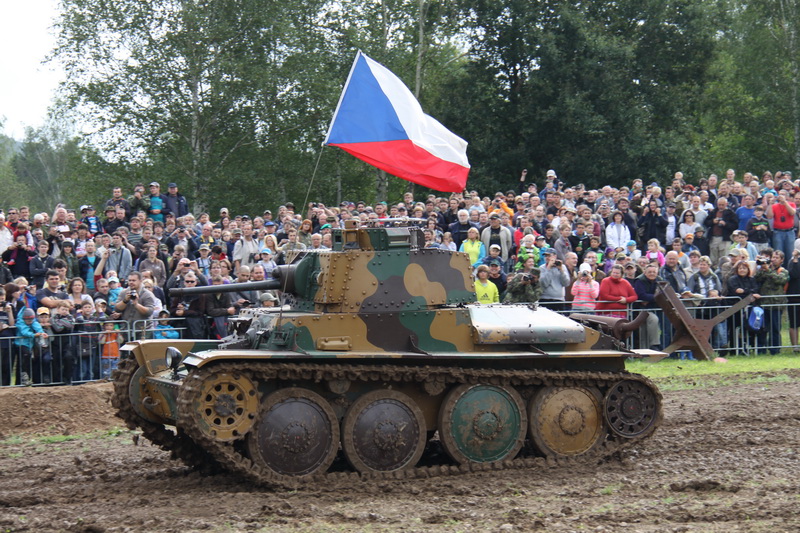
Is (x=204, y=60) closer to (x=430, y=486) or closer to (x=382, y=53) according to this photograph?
(x=382, y=53)

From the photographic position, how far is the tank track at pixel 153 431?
42.2 ft

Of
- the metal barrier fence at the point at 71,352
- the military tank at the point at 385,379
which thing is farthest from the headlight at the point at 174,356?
the metal barrier fence at the point at 71,352

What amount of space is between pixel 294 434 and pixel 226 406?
2.95 ft

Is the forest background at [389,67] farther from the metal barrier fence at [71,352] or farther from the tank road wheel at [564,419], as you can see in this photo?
the tank road wheel at [564,419]

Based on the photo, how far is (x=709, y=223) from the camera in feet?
77.9

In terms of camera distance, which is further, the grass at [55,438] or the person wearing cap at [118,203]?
the person wearing cap at [118,203]

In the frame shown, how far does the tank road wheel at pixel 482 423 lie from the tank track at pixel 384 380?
0.11 m

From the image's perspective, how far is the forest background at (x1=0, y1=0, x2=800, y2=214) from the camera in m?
32.0

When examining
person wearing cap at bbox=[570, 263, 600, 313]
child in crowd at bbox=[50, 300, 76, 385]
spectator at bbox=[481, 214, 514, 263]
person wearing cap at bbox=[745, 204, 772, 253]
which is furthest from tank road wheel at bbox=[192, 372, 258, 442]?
person wearing cap at bbox=[745, 204, 772, 253]

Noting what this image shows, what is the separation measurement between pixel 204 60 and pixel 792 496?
25.4 metres

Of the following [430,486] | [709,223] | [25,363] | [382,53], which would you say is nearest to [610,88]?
[382,53]

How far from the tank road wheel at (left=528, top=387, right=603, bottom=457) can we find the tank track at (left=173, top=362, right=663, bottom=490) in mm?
112

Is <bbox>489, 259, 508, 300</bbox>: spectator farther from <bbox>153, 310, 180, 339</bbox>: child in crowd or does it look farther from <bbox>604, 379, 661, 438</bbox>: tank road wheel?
<bbox>604, 379, 661, 438</bbox>: tank road wheel

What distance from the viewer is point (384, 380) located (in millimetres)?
12133
